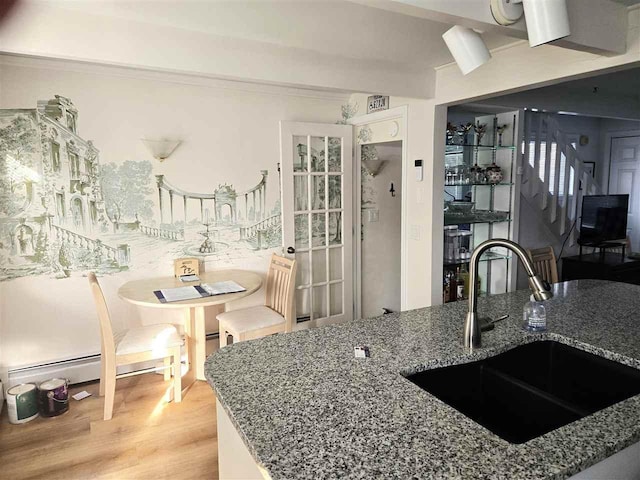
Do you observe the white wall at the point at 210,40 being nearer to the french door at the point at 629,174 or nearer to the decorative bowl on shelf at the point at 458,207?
the decorative bowl on shelf at the point at 458,207

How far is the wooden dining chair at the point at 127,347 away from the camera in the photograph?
272 centimetres

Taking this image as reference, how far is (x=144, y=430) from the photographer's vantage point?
2.63 meters

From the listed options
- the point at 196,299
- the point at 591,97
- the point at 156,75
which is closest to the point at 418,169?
the point at 196,299

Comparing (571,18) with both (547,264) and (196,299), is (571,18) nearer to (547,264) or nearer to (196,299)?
(547,264)

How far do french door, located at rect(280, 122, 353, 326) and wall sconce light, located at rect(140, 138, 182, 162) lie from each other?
0.89m

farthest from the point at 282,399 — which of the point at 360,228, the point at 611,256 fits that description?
the point at 611,256

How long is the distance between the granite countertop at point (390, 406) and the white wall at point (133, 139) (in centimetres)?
219

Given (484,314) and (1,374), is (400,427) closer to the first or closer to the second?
(484,314)

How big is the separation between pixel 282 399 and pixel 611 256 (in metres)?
4.81

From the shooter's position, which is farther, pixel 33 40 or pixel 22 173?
pixel 22 173

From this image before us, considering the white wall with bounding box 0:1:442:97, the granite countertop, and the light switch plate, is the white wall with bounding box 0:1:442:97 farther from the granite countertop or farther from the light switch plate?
the granite countertop

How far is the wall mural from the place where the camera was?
9.57 feet

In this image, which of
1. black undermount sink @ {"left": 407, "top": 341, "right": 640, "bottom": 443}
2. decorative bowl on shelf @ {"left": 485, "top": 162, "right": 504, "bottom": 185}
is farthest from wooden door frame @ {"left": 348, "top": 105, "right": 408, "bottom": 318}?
Answer: black undermount sink @ {"left": 407, "top": 341, "right": 640, "bottom": 443}

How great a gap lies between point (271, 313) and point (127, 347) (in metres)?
1.05
